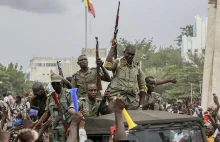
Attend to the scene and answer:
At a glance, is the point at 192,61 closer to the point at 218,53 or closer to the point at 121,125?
the point at 218,53

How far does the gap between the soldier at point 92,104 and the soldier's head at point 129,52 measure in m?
0.88

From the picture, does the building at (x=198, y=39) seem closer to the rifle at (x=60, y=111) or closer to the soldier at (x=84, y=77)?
the soldier at (x=84, y=77)

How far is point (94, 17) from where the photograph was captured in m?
13.1

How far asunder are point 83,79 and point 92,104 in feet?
3.63

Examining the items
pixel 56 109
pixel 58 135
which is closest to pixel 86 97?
pixel 56 109

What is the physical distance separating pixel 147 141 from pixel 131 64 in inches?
94.3

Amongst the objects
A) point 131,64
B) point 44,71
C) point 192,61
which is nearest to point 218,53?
point 131,64

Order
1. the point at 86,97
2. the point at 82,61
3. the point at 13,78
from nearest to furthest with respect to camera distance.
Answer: the point at 86,97 < the point at 82,61 < the point at 13,78

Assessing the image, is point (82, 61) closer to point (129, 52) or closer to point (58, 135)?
point (129, 52)

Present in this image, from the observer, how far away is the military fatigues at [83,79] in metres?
9.55

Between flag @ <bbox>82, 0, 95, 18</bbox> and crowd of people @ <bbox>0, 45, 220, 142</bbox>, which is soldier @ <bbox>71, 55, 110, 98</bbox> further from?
flag @ <bbox>82, 0, 95, 18</bbox>

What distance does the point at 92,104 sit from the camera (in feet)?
28.1

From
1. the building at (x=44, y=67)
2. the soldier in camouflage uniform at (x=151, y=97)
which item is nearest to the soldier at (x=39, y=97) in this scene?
the soldier in camouflage uniform at (x=151, y=97)

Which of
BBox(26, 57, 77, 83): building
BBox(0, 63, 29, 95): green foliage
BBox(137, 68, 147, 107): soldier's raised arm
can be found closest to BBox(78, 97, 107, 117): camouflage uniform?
BBox(137, 68, 147, 107): soldier's raised arm
